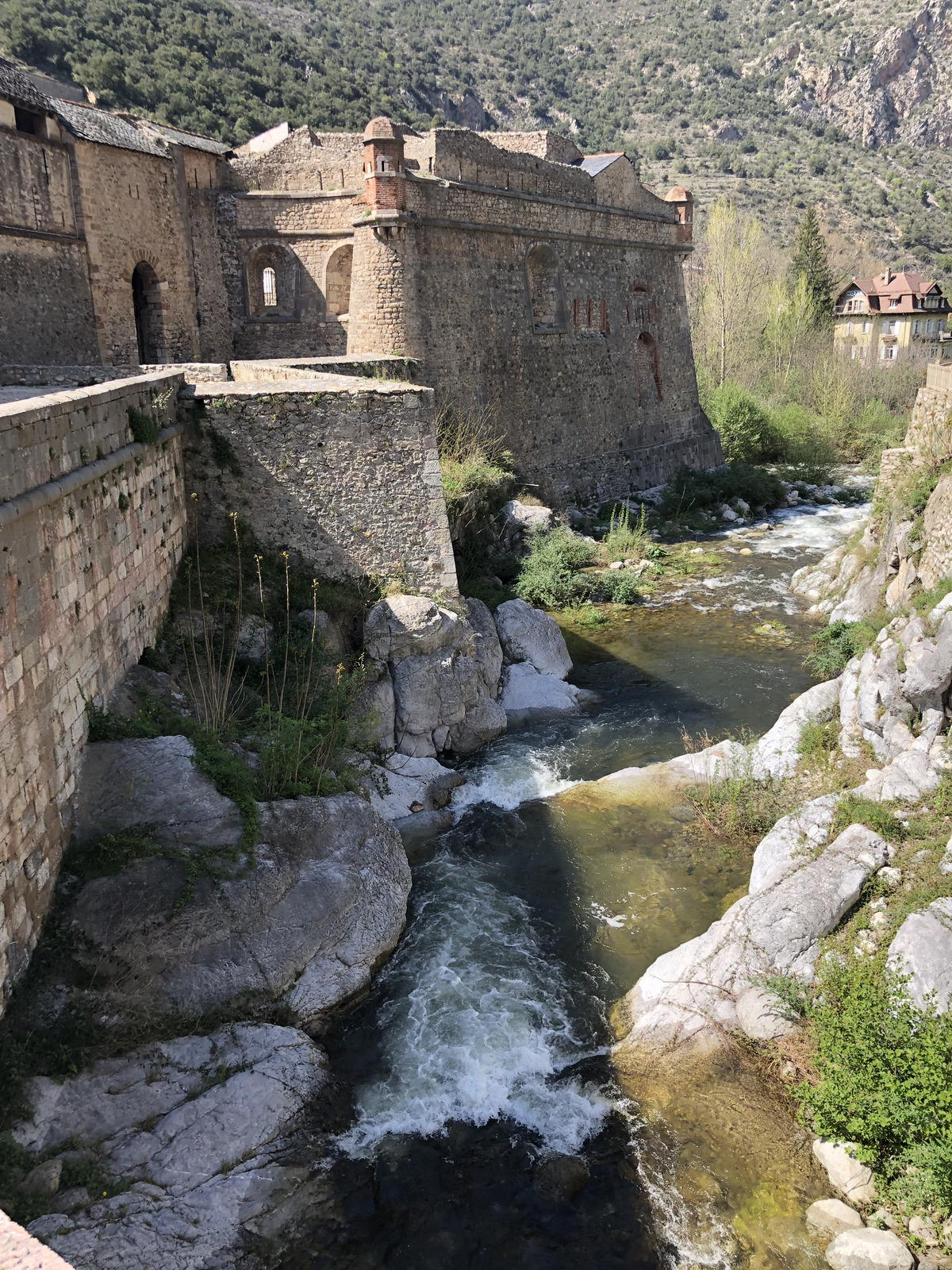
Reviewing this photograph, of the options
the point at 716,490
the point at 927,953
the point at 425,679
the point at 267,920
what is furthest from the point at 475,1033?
the point at 716,490

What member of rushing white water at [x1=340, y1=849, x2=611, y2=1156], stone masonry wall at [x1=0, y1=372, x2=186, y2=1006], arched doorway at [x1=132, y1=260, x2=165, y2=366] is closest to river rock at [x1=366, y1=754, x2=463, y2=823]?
rushing white water at [x1=340, y1=849, x2=611, y2=1156]

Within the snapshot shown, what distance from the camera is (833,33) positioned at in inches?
2778

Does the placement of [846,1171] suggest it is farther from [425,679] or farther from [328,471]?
[328,471]

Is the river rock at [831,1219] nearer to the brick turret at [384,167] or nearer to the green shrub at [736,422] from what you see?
the brick turret at [384,167]

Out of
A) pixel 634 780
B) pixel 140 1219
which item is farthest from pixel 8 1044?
pixel 634 780

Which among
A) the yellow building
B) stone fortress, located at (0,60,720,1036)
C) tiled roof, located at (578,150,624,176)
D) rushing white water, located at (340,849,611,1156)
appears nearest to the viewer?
rushing white water, located at (340,849,611,1156)

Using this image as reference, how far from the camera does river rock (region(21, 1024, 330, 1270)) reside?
495 centimetres

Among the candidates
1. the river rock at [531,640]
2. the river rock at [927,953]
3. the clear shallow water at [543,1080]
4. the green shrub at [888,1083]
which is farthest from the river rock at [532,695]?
the green shrub at [888,1083]

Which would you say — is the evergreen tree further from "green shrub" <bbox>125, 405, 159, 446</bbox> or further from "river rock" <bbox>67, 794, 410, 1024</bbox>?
"river rock" <bbox>67, 794, 410, 1024</bbox>

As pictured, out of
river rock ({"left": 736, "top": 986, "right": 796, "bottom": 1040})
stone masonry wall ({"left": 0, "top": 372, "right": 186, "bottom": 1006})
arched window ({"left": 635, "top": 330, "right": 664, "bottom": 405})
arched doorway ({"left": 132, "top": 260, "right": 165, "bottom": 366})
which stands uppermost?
arched doorway ({"left": 132, "top": 260, "right": 165, "bottom": 366})

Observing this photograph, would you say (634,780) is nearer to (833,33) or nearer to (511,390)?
(511,390)

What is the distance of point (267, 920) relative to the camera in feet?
22.5

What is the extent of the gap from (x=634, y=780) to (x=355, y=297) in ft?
37.1

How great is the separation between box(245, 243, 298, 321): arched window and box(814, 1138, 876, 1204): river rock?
54.2 ft
